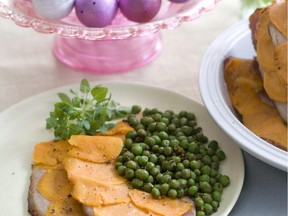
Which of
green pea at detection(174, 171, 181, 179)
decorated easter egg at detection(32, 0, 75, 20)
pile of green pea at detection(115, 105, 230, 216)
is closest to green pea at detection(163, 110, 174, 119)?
pile of green pea at detection(115, 105, 230, 216)

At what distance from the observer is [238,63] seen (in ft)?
4.58

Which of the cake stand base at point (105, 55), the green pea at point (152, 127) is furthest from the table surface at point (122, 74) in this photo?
the green pea at point (152, 127)

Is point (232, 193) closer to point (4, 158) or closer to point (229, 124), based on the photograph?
point (229, 124)

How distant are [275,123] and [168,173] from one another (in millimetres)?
253

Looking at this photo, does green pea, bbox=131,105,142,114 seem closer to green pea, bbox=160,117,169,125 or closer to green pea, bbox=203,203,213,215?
green pea, bbox=160,117,169,125

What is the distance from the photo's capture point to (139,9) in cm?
141

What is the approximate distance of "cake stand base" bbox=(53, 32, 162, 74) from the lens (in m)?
1.62

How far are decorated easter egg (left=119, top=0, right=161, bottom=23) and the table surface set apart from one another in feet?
0.73

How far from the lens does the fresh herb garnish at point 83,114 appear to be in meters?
1.31

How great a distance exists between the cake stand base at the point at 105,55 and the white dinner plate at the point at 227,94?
0.89 feet

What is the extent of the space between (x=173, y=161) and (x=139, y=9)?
403 millimetres

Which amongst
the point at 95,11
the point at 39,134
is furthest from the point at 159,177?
the point at 95,11

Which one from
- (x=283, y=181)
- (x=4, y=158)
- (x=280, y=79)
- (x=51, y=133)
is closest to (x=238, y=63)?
(x=280, y=79)

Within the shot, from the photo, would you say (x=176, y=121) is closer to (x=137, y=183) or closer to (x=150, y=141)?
(x=150, y=141)
